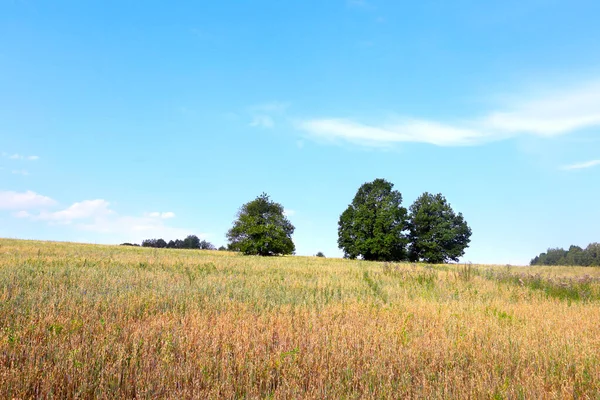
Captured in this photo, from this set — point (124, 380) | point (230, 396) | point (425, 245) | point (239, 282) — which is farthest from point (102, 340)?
point (425, 245)

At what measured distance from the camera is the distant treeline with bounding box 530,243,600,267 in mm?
69625

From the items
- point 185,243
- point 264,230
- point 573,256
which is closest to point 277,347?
point 264,230

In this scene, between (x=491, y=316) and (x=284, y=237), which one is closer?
(x=491, y=316)

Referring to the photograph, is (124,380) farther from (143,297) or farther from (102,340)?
(143,297)

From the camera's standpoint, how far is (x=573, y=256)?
287 feet

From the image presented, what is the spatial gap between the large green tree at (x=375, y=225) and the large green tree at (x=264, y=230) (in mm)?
9727

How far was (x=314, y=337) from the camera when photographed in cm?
702

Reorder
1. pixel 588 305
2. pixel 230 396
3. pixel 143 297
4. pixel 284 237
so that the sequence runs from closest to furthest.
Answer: pixel 230 396, pixel 143 297, pixel 588 305, pixel 284 237

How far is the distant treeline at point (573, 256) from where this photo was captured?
6962 centimetres

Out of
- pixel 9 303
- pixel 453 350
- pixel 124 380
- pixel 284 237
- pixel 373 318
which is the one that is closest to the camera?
pixel 124 380

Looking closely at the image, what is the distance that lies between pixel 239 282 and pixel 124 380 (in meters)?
9.67

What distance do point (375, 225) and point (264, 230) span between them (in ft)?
53.6

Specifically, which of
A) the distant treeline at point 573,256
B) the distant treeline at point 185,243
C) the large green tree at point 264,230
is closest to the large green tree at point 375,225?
the large green tree at point 264,230

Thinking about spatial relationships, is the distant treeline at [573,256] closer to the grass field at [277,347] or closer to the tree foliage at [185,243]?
the grass field at [277,347]
